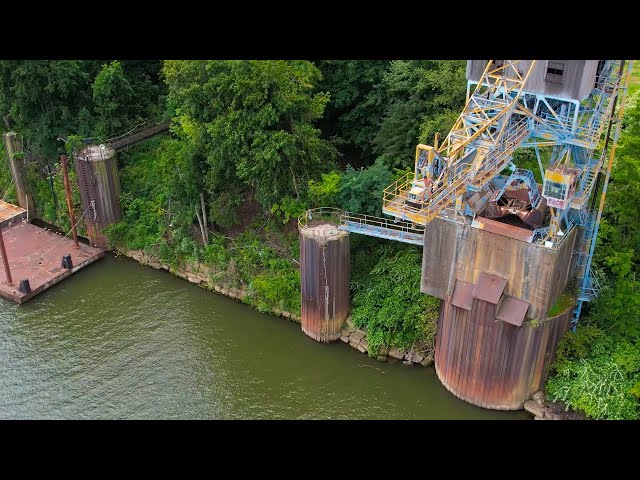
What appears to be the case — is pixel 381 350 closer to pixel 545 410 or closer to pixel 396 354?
pixel 396 354

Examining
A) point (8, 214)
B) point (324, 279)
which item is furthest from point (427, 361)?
point (8, 214)

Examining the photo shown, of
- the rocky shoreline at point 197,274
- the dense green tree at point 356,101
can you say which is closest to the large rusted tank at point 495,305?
the rocky shoreline at point 197,274

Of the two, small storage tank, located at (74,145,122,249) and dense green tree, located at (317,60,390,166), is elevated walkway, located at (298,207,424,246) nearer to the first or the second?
dense green tree, located at (317,60,390,166)

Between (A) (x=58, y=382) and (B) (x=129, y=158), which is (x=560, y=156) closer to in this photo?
(A) (x=58, y=382)

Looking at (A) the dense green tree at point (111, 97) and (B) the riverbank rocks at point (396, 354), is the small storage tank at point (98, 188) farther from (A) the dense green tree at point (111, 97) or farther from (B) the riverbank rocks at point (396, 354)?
(B) the riverbank rocks at point (396, 354)

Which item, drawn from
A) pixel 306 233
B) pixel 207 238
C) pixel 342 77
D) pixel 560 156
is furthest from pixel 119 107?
pixel 560 156

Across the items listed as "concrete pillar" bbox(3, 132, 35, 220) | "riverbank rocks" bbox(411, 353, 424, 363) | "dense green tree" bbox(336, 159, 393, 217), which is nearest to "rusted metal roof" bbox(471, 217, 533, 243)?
"dense green tree" bbox(336, 159, 393, 217)
